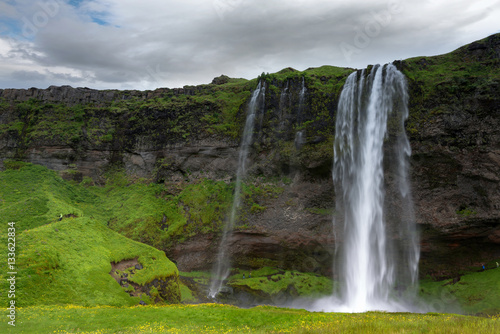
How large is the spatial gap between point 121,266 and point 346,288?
25.5 metres

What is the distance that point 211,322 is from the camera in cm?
2031

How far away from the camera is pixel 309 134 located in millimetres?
46938

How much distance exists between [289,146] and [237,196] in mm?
10668

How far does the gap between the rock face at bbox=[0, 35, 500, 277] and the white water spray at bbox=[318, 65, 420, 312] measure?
1.31m

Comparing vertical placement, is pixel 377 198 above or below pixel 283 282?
above

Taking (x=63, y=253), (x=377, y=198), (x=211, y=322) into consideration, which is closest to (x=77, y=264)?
(x=63, y=253)

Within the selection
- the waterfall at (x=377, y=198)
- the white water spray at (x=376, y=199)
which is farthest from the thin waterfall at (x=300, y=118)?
the waterfall at (x=377, y=198)

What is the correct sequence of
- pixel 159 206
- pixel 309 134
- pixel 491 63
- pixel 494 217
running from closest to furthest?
pixel 494 217, pixel 491 63, pixel 309 134, pixel 159 206

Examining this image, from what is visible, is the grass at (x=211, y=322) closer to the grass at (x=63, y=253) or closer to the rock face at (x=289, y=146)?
the grass at (x=63, y=253)

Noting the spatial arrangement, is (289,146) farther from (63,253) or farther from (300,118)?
(63,253)

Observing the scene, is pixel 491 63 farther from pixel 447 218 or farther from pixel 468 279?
pixel 468 279

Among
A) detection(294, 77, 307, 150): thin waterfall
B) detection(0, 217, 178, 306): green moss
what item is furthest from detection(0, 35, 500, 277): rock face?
detection(0, 217, 178, 306): green moss

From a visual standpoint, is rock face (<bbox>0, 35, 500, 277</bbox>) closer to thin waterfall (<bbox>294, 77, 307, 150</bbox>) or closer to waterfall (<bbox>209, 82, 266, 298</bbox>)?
thin waterfall (<bbox>294, 77, 307, 150</bbox>)

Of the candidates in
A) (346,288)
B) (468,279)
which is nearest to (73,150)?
(346,288)
